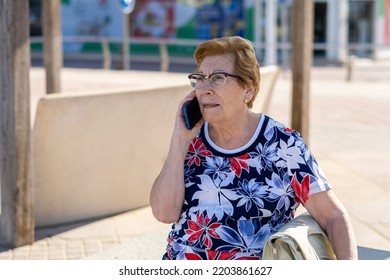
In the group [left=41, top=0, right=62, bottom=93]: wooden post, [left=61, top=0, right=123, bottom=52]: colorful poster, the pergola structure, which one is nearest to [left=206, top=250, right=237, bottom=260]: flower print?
the pergola structure

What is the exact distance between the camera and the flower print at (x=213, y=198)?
8.98 ft

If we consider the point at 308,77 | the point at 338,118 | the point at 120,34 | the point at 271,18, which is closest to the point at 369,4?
the point at 271,18

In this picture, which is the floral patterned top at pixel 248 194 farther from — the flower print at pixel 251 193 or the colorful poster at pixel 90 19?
the colorful poster at pixel 90 19

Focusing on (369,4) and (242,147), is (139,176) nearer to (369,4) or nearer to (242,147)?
(242,147)

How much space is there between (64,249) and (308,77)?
10.5 feet

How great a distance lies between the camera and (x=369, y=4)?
30312mm

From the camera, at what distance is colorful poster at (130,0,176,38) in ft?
101

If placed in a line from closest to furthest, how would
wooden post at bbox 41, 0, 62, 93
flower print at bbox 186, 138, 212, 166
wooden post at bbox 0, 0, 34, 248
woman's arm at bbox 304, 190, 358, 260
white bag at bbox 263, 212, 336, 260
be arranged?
white bag at bbox 263, 212, 336, 260, woman's arm at bbox 304, 190, 358, 260, flower print at bbox 186, 138, 212, 166, wooden post at bbox 0, 0, 34, 248, wooden post at bbox 41, 0, 62, 93

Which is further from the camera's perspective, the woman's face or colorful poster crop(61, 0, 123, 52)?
colorful poster crop(61, 0, 123, 52)

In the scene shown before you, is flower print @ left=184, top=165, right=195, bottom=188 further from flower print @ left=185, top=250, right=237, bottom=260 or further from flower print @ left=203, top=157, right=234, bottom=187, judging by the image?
flower print @ left=185, top=250, right=237, bottom=260

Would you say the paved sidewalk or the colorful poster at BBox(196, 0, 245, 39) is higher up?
the colorful poster at BBox(196, 0, 245, 39)

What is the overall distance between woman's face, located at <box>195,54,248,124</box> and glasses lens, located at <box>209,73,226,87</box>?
12 mm

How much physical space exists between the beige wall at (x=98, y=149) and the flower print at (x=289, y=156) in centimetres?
273

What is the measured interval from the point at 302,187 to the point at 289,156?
122 mm
